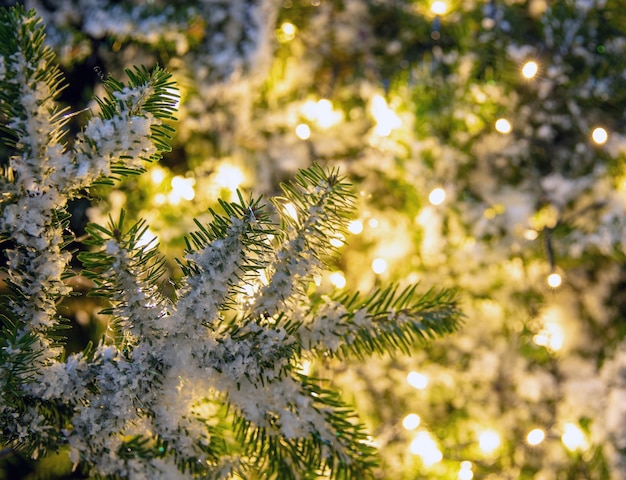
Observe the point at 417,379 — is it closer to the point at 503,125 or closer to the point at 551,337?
the point at 551,337

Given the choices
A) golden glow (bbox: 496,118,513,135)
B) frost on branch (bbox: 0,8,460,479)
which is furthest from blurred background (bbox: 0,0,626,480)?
frost on branch (bbox: 0,8,460,479)

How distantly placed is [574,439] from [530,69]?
2.25 ft

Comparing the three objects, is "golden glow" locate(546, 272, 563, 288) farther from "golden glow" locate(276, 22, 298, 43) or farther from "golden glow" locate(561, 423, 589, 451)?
"golden glow" locate(276, 22, 298, 43)

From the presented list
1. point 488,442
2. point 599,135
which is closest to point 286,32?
point 599,135

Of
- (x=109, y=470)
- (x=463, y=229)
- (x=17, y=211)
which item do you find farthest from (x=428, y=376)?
(x=17, y=211)

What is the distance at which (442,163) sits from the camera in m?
1.01

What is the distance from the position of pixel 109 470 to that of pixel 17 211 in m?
0.21

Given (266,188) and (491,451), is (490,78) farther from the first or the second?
(491,451)

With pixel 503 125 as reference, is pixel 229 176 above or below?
below

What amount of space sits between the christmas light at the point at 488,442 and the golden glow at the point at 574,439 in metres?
0.13

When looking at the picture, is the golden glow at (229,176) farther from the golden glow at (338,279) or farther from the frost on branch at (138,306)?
the frost on branch at (138,306)

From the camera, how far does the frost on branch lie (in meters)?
0.34

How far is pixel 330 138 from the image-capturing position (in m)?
1.03

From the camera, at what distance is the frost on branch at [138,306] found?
0.34 metres
